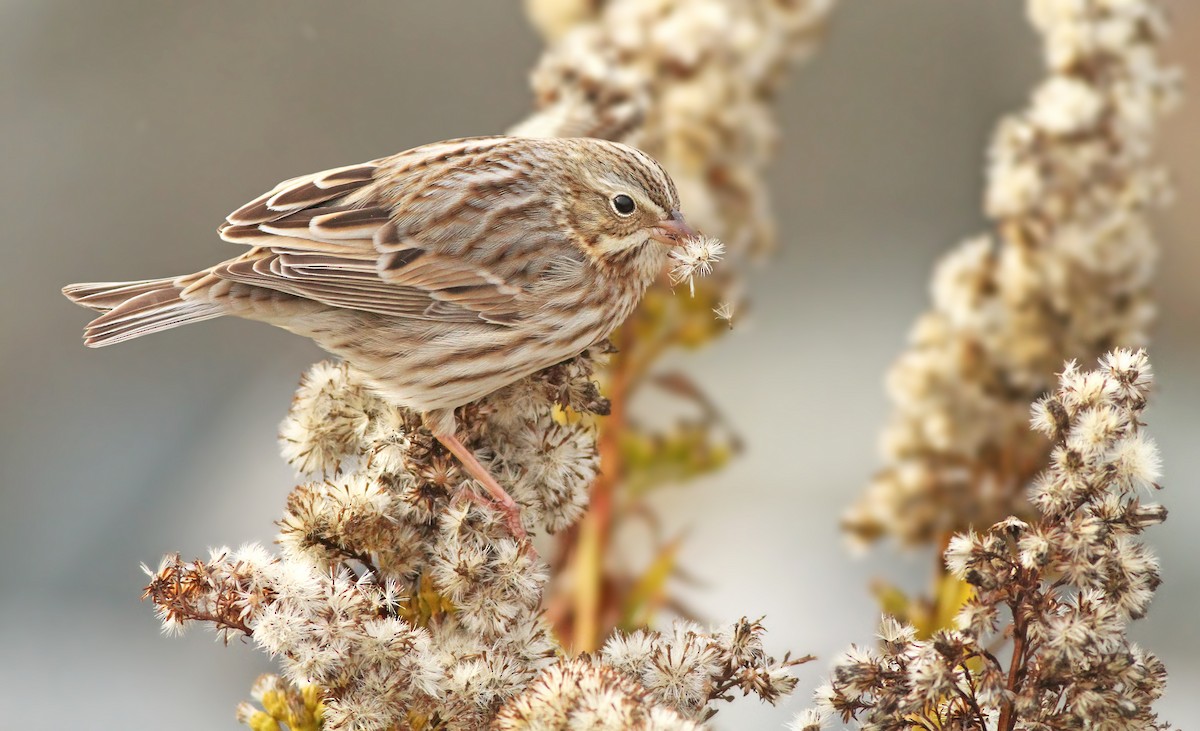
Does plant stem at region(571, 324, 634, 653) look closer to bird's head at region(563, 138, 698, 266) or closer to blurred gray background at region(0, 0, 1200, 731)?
bird's head at region(563, 138, 698, 266)

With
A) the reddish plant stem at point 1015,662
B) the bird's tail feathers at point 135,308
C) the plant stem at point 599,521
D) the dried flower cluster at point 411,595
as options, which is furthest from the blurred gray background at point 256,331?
the reddish plant stem at point 1015,662

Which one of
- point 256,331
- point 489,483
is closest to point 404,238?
point 489,483

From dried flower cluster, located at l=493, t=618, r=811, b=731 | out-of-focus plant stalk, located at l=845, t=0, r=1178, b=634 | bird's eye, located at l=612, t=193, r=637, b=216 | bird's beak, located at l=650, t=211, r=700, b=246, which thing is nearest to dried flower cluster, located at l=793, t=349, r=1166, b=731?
dried flower cluster, located at l=493, t=618, r=811, b=731

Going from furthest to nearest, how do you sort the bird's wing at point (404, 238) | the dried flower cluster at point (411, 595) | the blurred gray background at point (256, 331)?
the blurred gray background at point (256, 331) → the bird's wing at point (404, 238) → the dried flower cluster at point (411, 595)

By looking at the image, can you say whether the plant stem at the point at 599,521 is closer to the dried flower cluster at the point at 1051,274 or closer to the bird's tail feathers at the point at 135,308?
the dried flower cluster at the point at 1051,274

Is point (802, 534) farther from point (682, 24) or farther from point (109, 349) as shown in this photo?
point (109, 349)
